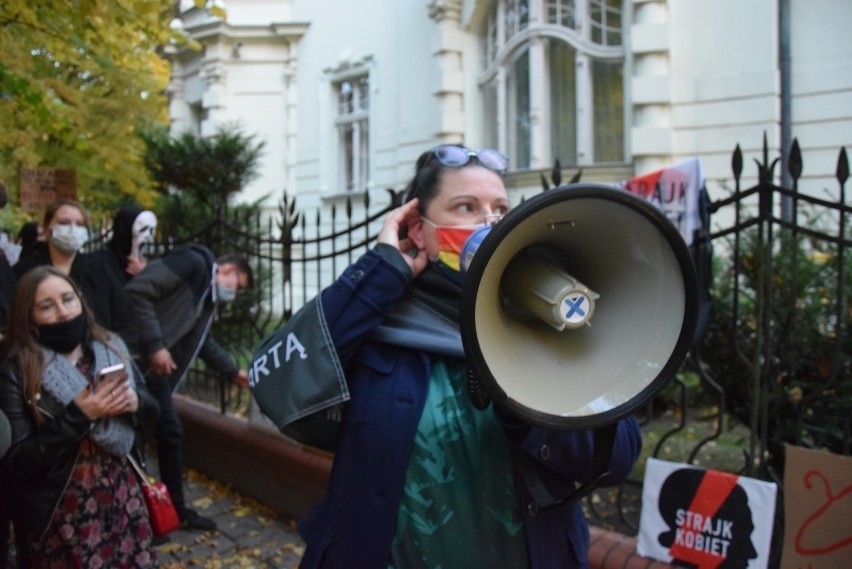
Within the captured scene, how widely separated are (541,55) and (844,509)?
9.11m

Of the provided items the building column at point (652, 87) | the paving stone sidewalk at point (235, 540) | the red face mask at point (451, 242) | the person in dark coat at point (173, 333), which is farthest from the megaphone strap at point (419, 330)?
the building column at point (652, 87)

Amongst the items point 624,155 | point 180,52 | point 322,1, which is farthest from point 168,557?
point 180,52

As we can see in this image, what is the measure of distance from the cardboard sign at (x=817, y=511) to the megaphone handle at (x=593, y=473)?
47.1 inches

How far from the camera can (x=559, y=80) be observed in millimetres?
10555

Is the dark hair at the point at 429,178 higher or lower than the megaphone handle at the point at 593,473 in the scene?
higher

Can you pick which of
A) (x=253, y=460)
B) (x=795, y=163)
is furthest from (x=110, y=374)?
(x=795, y=163)

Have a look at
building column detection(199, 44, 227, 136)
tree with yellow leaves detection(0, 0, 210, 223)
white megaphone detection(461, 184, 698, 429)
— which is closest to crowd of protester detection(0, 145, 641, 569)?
white megaphone detection(461, 184, 698, 429)

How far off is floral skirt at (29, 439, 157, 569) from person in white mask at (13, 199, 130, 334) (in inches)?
56.0

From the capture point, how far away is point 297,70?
47.6 ft

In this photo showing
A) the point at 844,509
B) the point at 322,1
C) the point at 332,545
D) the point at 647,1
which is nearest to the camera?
the point at 332,545

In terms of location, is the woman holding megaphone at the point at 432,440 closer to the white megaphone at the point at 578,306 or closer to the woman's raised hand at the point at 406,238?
the woman's raised hand at the point at 406,238

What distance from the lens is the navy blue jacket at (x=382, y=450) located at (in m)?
1.50

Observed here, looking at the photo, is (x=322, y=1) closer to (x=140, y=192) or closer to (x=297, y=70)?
(x=297, y=70)

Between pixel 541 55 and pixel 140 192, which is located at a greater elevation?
pixel 541 55
